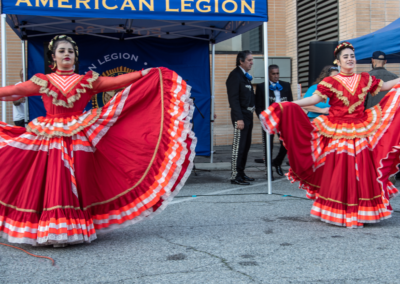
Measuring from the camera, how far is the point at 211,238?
4027 millimetres

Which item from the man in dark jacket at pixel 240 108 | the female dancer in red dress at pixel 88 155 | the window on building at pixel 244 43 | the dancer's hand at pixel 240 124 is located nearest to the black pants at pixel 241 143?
the man in dark jacket at pixel 240 108

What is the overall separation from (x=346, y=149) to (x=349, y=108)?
42 centimetres

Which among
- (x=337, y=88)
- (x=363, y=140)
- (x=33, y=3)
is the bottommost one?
(x=363, y=140)

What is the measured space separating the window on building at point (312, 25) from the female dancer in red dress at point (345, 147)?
23.0ft

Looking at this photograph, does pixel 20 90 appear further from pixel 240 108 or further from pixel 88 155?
pixel 240 108

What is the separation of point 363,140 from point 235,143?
2.77 metres

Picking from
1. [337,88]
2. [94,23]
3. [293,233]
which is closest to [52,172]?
[293,233]

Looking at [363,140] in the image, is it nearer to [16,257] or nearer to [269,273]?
[269,273]

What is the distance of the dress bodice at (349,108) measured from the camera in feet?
14.9

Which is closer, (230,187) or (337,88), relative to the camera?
(337,88)

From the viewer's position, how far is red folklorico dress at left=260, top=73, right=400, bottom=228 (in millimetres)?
4336

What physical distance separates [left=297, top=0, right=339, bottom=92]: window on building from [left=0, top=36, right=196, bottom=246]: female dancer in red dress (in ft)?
26.6

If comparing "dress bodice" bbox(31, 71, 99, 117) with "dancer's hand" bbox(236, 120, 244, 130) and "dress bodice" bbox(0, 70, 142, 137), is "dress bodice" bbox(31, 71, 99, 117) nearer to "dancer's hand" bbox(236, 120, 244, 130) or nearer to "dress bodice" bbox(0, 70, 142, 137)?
"dress bodice" bbox(0, 70, 142, 137)

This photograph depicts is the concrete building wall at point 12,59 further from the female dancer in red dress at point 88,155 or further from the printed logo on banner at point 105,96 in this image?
the female dancer in red dress at point 88,155
